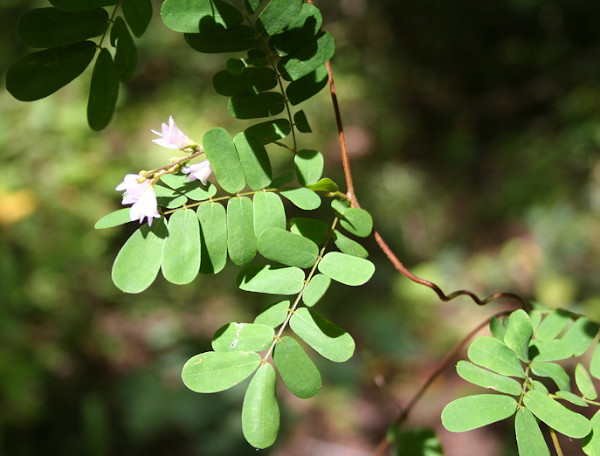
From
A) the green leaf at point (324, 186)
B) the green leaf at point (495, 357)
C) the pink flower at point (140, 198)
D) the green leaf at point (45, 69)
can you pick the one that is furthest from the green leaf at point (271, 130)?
the green leaf at point (495, 357)

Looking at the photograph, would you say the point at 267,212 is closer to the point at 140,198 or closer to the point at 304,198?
the point at 304,198

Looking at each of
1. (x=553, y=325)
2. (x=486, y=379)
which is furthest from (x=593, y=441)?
(x=553, y=325)

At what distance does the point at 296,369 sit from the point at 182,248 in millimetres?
259

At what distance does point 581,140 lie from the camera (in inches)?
132

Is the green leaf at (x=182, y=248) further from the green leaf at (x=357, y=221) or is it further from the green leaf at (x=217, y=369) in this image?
the green leaf at (x=357, y=221)

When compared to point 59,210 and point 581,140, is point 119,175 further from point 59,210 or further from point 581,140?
point 581,140

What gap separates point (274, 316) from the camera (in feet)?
2.67

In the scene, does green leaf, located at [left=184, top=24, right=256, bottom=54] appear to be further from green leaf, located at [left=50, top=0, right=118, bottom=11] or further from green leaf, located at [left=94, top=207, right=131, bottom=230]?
green leaf, located at [left=94, top=207, right=131, bottom=230]

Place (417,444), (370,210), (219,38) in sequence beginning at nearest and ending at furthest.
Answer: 1. (219,38)
2. (417,444)
3. (370,210)

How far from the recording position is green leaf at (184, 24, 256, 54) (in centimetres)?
82

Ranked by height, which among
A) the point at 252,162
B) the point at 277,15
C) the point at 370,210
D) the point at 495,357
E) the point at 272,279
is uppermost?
the point at 277,15

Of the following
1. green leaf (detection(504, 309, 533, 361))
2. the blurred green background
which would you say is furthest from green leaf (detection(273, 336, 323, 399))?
the blurred green background

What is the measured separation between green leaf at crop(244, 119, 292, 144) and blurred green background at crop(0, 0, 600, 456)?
5.40 ft

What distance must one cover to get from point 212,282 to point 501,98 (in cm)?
282
